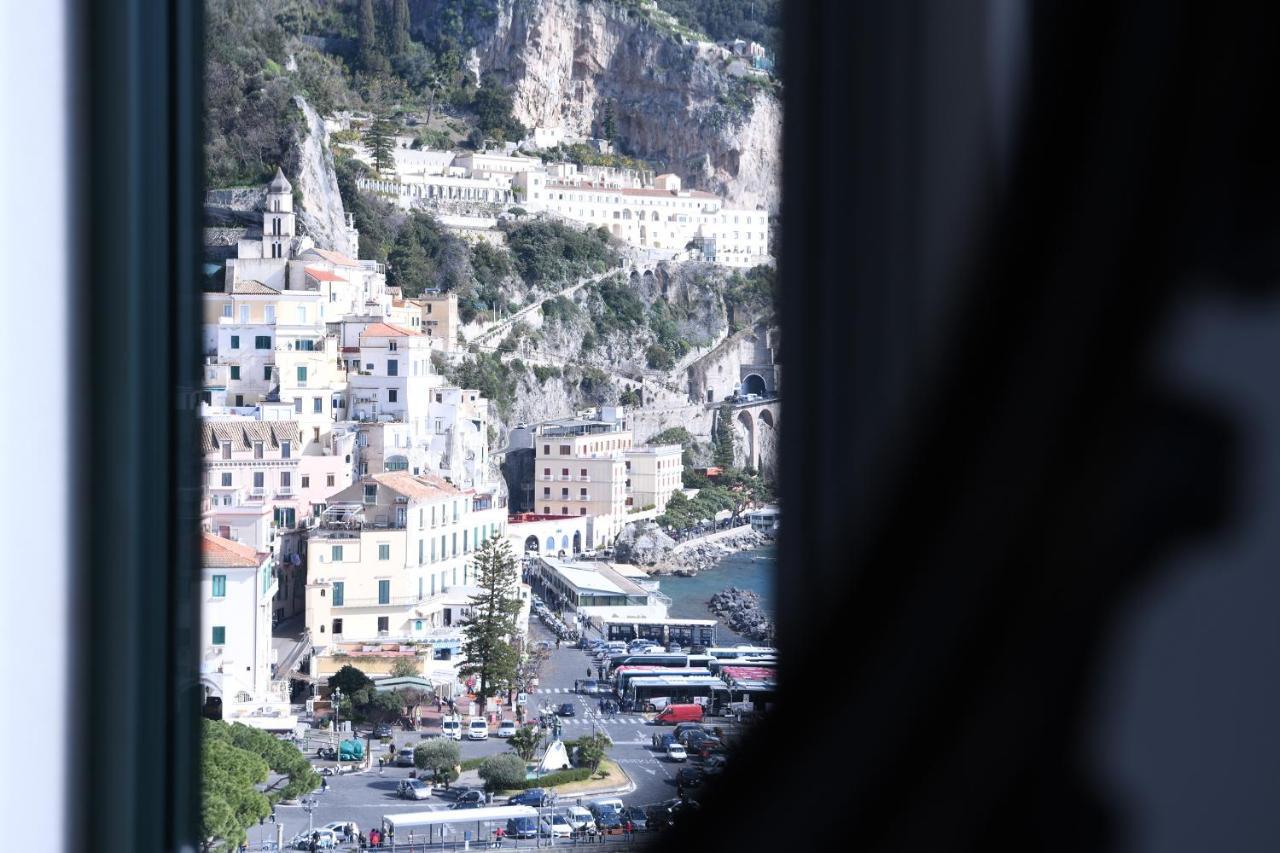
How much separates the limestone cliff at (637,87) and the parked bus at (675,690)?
500 millimetres

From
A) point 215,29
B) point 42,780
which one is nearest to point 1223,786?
point 42,780

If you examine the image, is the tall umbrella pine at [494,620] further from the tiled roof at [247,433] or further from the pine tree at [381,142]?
the pine tree at [381,142]

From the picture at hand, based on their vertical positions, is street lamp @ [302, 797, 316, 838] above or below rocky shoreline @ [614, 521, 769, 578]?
below

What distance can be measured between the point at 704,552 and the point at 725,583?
0.17 meters

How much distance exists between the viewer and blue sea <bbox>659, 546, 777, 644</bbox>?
3.30ft

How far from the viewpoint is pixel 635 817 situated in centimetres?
117

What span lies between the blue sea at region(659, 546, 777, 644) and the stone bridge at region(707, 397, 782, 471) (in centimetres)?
9

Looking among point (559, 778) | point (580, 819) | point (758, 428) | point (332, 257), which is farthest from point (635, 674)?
point (332, 257)

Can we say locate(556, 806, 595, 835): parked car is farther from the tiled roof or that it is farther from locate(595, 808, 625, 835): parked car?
the tiled roof

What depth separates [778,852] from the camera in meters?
0.69

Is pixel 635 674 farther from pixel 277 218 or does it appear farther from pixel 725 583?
pixel 277 218

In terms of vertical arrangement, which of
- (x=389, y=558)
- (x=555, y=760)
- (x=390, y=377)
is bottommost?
(x=555, y=760)

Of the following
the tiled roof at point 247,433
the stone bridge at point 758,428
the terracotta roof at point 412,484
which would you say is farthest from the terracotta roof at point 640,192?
the tiled roof at point 247,433

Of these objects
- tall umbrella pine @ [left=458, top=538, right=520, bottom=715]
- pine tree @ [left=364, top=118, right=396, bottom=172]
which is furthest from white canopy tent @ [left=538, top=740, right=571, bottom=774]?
pine tree @ [left=364, top=118, right=396, bottom=172]
